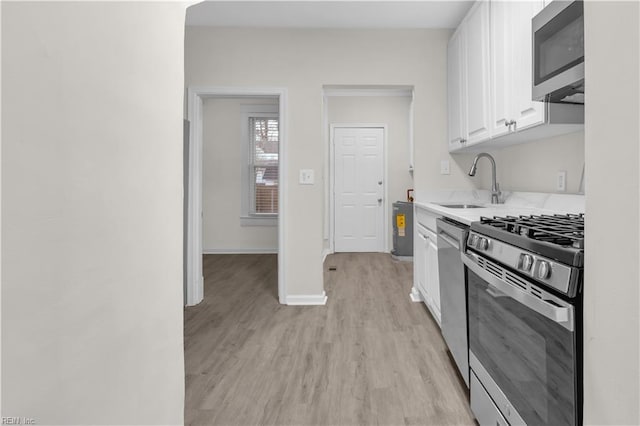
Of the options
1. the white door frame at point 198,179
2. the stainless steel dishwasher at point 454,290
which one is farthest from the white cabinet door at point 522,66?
the white door frame at point 198,179

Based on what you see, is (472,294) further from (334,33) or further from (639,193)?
(334,33)

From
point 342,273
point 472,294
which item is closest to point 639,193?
point 472,294

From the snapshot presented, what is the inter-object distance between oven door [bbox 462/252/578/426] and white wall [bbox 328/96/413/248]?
4.43 m

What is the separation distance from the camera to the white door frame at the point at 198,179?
3.24m

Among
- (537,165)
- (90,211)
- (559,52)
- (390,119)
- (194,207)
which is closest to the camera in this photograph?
(90,211)

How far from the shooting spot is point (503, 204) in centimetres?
297

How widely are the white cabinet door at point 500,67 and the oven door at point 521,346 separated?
111cm

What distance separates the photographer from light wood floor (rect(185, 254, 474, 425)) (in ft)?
5.43

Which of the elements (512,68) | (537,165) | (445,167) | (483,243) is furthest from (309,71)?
(483,243)

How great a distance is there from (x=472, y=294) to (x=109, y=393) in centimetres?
141

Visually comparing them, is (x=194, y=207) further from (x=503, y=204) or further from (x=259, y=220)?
(x=259, y=220)

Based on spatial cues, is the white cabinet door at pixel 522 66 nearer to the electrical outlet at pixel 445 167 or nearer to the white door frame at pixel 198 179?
the electrical outlet at pixel 445 167

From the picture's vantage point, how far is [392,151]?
5910 mm

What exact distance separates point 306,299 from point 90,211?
288 centimetres
